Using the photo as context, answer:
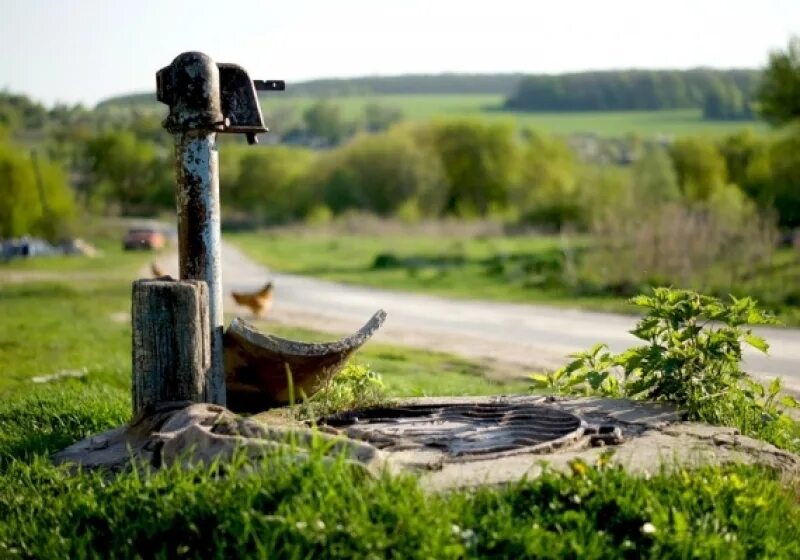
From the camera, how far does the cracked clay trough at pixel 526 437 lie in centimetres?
634

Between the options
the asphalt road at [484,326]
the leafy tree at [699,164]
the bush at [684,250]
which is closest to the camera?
the asphalt road at [484,326]

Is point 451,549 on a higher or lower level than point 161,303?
lower

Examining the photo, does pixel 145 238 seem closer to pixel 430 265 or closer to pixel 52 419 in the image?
pixel 430 265

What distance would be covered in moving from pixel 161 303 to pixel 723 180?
6520 cm

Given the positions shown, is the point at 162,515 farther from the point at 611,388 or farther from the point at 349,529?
the point at 611,388

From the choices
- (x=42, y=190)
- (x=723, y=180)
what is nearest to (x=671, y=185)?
(x=723, y=180)

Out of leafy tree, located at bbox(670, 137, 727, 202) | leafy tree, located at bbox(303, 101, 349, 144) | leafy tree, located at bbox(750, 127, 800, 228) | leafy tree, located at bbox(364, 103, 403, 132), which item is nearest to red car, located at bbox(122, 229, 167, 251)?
leafy tree, located at bbox(750, 127, 800, 228)

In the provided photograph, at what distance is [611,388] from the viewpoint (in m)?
8.77

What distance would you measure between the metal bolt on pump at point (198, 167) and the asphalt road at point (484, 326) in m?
6.57

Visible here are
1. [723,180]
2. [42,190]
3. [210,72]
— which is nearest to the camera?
[210,72]

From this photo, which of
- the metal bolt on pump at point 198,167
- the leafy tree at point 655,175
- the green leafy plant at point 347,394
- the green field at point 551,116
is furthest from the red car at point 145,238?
the metal bolt on pump at point 198,167

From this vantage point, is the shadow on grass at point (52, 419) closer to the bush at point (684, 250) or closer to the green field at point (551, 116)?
the bush at point (684, 250)

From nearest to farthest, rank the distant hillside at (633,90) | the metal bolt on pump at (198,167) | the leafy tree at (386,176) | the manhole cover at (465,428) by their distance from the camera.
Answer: the manhole cover at (465,428)
the metal bolt on pump at (198,167)
the leafy tree at (386,176)
the distant hillside at (633,90)

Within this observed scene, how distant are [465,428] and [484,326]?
40.3 feet
